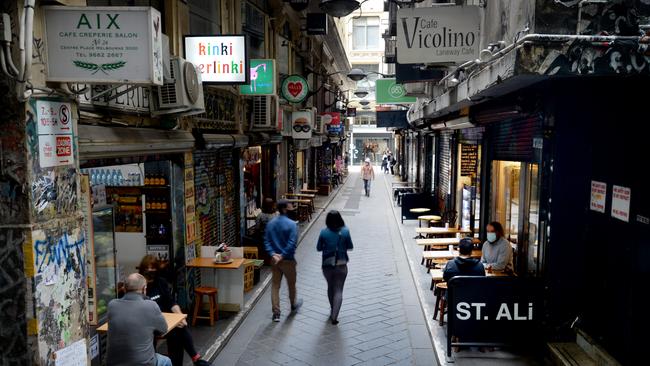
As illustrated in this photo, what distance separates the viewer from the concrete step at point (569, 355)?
628 cm

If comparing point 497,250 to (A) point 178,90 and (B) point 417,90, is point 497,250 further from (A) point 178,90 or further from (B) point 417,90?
(B) point 417,90

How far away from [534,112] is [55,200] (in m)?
6.24

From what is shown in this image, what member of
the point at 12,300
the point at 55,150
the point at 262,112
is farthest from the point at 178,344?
the point at 262,112

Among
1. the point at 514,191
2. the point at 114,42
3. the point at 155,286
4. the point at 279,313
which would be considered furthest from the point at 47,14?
the point at 514,191

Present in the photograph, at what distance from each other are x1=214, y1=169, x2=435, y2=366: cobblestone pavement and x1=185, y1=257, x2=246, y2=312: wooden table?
1.34 feet

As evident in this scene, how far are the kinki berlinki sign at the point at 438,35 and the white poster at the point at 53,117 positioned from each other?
4165 mm

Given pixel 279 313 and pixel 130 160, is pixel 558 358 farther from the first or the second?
pixel 130 160

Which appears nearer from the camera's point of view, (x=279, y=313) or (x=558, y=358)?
(x=558, y=358)

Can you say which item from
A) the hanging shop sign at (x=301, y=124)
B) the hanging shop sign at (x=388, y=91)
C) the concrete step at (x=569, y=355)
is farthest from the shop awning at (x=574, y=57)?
the hanging shop sign at (x=301, y=124)

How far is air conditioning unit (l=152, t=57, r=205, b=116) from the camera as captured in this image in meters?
6.79

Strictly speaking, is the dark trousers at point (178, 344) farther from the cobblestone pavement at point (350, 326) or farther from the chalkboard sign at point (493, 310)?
the chalkboard sign at point (493, 310)

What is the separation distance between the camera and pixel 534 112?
7.34m

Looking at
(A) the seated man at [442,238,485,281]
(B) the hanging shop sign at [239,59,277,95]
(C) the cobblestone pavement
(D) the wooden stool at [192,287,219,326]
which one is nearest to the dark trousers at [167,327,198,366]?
(C) the cobblestone pavement

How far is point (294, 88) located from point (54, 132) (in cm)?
1157
